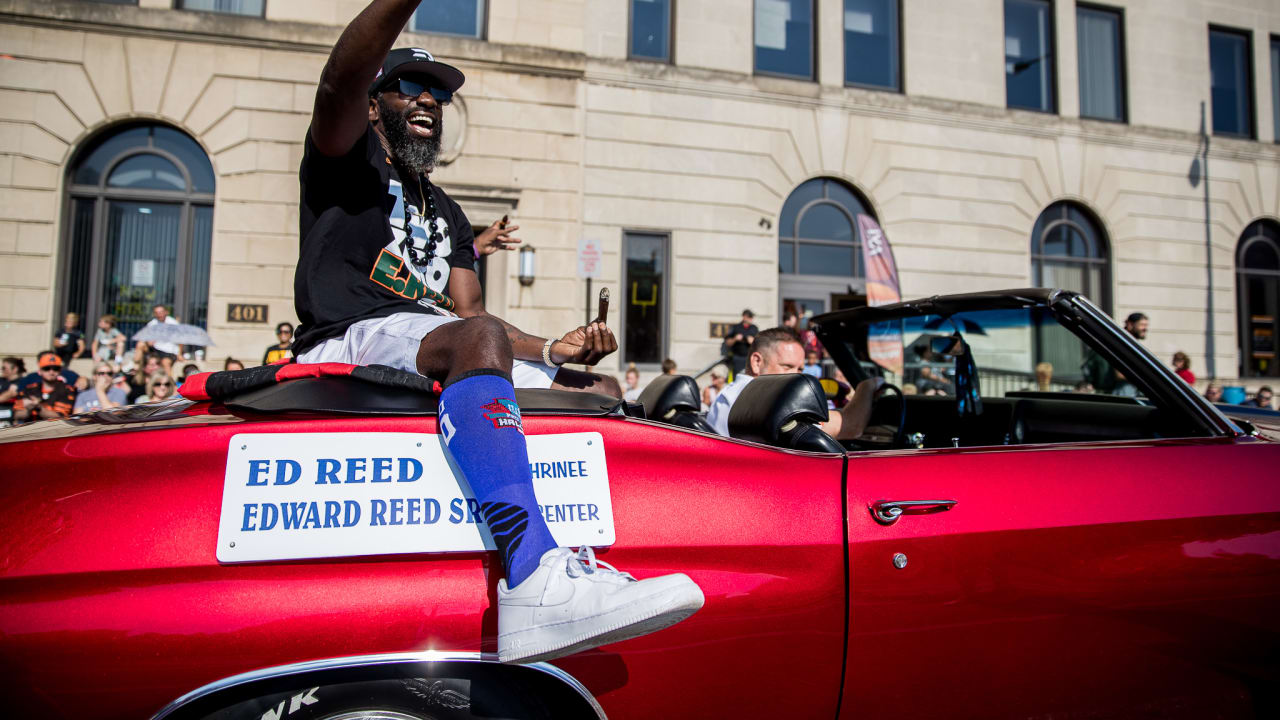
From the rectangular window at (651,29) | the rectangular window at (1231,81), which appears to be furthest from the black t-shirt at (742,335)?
the rectangular window at (1231,81)

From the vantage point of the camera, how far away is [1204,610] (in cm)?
169

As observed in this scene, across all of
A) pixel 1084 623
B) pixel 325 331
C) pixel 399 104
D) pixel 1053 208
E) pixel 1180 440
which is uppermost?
pixel 1053 208

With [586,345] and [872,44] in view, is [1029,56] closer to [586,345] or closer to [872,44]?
[872,44]

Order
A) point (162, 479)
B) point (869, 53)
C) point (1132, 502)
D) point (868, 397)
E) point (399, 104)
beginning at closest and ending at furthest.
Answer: point (162, 479) < point (1132, 502) < point (399, 104) < point (868, 397) < point (869, 53)

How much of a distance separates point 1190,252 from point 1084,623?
15337mm

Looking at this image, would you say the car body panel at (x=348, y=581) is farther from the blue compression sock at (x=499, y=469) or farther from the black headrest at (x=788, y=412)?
the black headrest at (x=788, y=412)

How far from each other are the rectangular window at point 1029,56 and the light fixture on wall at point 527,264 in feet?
31.3

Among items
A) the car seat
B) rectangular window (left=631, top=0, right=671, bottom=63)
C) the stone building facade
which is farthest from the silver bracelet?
rectangular window (left=631, top=0, right=671, bottom=63)

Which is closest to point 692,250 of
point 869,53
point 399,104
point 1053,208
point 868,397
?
point 869,53

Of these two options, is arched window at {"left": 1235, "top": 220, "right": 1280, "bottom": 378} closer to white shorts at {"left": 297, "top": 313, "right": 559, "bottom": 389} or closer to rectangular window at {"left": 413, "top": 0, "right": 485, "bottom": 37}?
rectangular window at {"left": 413, "top": 0, "right": 485, "bottom": 37}

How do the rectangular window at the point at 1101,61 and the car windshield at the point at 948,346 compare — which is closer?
the car windshield at the point at 948,346

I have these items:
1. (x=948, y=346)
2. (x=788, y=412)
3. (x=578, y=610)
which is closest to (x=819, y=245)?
A: (x=948, y=346)

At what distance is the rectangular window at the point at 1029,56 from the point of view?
13.0m

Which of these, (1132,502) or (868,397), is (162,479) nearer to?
A: (1132,502)
